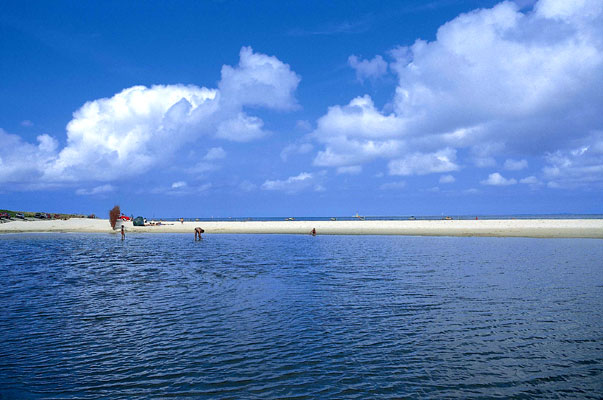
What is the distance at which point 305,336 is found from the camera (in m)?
13.8

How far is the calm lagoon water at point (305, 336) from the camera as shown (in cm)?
988

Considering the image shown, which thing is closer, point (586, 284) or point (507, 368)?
point (507, 368)

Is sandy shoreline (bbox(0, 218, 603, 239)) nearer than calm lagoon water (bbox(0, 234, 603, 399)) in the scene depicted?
No

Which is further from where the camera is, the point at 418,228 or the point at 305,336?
the point at 418,228

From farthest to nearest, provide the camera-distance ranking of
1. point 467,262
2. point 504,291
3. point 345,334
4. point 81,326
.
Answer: point 467,262 → point 504,291 → point 81,326 → point 345,334

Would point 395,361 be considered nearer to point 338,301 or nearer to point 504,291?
point 338,301

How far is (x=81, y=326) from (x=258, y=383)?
9.28 m

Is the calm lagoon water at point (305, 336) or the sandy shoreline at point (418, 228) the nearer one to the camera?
the calm lagoon water at point (305, 336)

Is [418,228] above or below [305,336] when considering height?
above

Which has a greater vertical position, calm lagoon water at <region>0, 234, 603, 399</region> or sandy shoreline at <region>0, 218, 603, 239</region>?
sandy shoreline at <region>0, 218, 603, 239</region>

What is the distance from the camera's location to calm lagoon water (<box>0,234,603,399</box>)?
988 centimetres

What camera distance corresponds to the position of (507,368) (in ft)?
35.6

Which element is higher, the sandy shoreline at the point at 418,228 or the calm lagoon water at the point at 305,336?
the sandy shoreline at the point at 418,228

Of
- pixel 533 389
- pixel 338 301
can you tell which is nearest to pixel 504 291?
pixel 338 301
